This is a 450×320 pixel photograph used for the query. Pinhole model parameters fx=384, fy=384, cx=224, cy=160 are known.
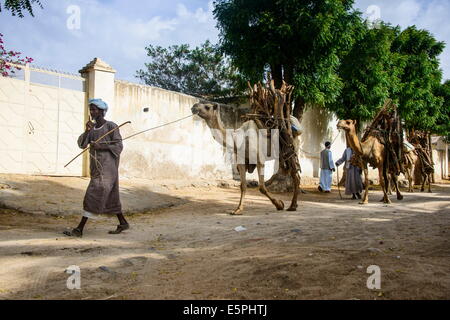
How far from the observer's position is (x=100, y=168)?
20.7 feet

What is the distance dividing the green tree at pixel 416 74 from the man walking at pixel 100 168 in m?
19.7

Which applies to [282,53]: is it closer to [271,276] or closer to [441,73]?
[271,276]

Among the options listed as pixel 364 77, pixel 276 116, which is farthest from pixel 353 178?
pixel 364 77

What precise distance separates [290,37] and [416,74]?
14610mm

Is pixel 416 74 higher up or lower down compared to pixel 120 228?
higher up

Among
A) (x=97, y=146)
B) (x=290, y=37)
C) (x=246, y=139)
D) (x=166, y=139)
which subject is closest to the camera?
(x=97, y=146)

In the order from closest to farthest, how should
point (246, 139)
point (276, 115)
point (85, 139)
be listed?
point (85, 139) → point (246, 139) → point (276, 115)

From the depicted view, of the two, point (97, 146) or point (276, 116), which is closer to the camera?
point (97, 146)

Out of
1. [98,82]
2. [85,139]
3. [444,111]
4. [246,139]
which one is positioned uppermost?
[444,111]

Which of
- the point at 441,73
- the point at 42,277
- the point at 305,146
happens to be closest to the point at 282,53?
the point at 305,146

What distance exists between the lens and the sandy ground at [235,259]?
10.8ft

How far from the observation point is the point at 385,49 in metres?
19.1

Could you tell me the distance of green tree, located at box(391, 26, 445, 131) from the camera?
22.9 m

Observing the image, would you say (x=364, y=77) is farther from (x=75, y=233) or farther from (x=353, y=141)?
(x=75, y=233)
